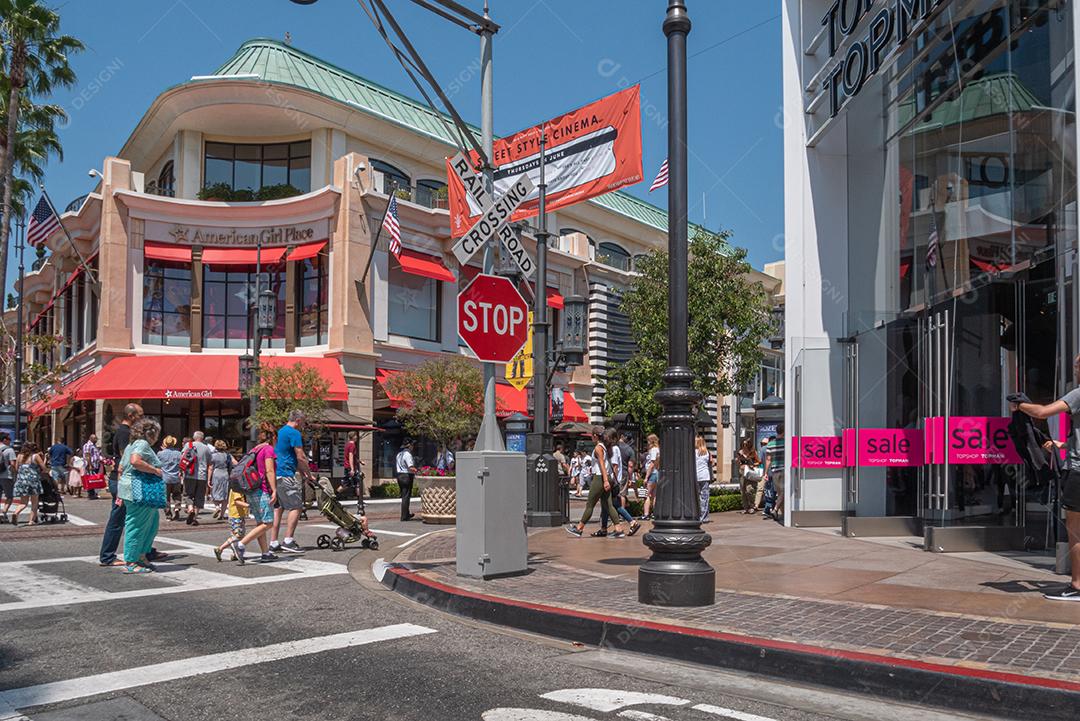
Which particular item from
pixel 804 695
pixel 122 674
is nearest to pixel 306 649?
pixel 122 674

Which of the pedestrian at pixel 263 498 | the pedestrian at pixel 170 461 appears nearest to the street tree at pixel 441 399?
the pedestrian at pixel 170 461

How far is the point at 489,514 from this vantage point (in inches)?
349

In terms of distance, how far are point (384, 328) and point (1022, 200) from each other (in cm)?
2403

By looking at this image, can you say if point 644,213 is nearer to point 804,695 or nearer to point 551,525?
point 551,525

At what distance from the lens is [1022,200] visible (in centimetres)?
1072

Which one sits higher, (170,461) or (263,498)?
(170,461)

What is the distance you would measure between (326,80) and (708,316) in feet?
55.1

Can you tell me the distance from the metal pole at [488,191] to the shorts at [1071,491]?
16.4ft

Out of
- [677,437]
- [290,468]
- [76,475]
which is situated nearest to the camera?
[677,437]

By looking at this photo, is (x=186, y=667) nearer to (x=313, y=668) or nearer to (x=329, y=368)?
(x=313, y=668)

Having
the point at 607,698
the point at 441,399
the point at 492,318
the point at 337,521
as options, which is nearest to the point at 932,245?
the point at 492,318

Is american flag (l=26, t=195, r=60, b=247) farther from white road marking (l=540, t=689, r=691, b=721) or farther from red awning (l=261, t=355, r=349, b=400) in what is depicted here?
white road marking (l=540, t=689, r=691, b=721)

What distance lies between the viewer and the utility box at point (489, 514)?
8766 mm

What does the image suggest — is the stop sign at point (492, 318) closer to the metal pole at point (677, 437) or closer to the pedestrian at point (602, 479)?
the metal pole at point (677, 437)
